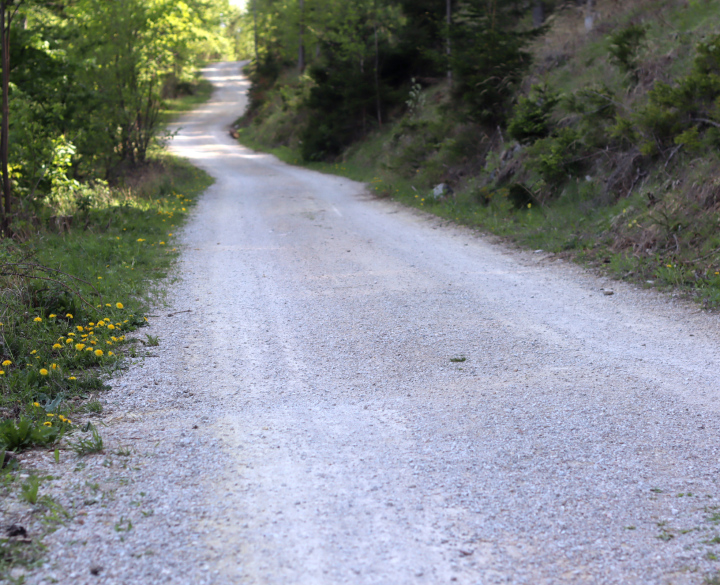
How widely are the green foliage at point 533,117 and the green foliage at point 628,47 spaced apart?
1330mm

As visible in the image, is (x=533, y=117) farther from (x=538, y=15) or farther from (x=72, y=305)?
(x=538, y=15)

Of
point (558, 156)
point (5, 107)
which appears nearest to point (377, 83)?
point (558, 156)

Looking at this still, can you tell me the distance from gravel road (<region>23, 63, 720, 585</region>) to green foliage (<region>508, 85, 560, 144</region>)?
19.1 feet

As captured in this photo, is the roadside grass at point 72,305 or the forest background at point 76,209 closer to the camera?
the forest background at point 76,209

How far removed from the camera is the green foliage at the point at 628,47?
450 inches

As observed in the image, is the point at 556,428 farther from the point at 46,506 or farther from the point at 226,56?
the point at 226,56

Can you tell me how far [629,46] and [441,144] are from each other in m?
5.29

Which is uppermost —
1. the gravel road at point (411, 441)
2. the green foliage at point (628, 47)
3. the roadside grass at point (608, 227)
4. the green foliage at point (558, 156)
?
the green foliage at point (628, 47)

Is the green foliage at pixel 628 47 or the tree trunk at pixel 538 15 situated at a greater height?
the tree trunk at pixel 538 15

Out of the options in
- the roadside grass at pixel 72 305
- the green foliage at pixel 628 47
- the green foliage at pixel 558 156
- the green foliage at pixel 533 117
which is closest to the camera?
the roadside grass at pixel 72 305

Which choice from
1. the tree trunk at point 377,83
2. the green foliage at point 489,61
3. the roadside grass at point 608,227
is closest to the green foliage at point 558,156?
the roadside grass at point 608,227

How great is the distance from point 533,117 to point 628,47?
2132 mm

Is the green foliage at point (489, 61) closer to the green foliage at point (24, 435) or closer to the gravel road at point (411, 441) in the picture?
the gravel road at point (411, 441)

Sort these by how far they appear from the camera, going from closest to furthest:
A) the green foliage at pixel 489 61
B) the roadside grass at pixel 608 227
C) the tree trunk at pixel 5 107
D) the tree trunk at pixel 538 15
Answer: the roadside grass at pixel 608 227, the tree trunk at pixel 5 107, the green foliage at pixel 489 61, the tree trunk at pixel 538 15
